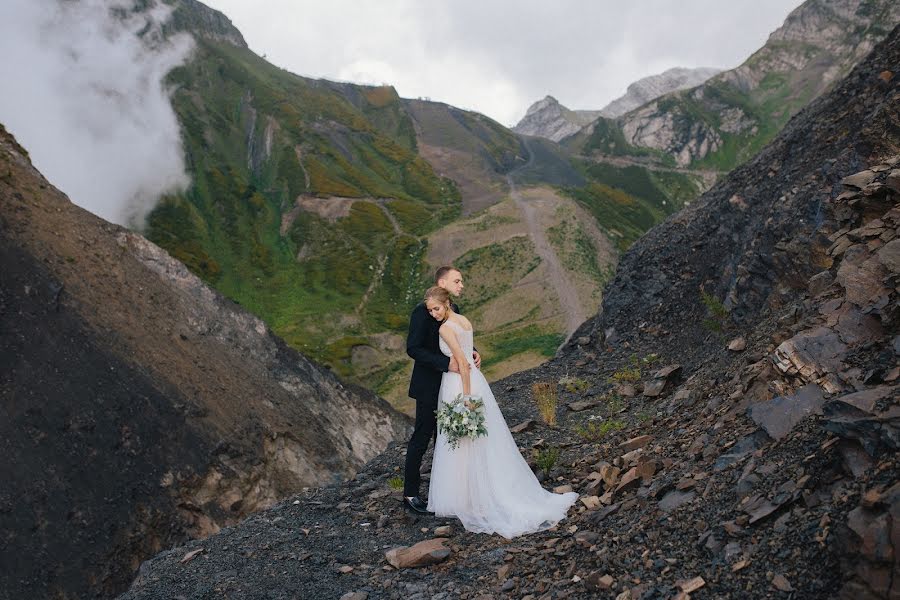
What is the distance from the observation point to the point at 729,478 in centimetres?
621

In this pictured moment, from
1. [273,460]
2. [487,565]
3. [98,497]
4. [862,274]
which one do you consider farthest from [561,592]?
[273,460]

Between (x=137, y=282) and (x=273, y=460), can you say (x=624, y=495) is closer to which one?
(x=273, y=460)

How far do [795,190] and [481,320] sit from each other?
157ft

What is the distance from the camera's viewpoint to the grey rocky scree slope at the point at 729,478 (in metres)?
4.71

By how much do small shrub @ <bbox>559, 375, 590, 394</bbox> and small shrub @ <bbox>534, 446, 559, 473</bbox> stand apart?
6065mm

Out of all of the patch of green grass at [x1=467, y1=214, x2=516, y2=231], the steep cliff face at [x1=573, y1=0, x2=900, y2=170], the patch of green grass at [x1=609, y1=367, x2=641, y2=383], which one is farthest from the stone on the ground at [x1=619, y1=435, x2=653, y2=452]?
the steep cliff face at [x1=573, y1=0, x2=900, y2=170]

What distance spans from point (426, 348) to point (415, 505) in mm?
2252

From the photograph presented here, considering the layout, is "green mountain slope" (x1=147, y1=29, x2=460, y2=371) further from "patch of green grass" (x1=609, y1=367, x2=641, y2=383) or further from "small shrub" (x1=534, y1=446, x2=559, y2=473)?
"small shrub" (x1=534, y1=446, x2=559, y2=473)

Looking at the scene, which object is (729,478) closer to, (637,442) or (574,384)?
(637,442)

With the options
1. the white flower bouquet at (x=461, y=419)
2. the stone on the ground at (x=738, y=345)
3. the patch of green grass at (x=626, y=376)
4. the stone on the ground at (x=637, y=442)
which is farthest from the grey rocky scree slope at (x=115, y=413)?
the stone on the ground at (x=738, y=345)

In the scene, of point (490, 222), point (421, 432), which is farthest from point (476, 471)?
point (490, 222)

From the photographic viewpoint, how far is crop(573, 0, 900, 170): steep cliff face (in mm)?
159875

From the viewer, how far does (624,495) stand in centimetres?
751

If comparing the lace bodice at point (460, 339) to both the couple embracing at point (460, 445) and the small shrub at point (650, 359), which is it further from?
the small shrub at point (650, 359)
